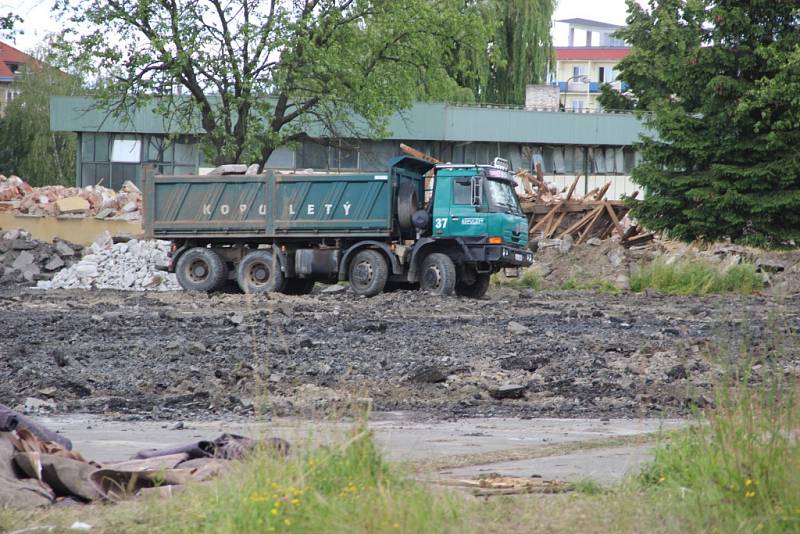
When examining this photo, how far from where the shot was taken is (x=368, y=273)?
79.3ft

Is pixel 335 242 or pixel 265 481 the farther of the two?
pixel 335 242

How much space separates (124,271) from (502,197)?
10784mm

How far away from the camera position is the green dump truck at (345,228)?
23.2 metres

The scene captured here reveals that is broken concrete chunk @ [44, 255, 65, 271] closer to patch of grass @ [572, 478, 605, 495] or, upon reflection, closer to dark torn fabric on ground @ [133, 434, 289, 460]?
dark torn fabric on ground @ [133, 434, 289, 460]

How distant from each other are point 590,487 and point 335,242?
62.8ft

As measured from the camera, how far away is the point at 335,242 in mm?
24797

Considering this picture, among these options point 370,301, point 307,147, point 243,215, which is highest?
point 307,147

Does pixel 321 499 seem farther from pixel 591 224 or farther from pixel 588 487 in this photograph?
pixel 591 224

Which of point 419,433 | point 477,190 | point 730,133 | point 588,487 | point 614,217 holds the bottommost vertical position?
point 419,433

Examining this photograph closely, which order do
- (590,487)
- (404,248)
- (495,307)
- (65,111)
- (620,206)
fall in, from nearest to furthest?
1. (590,487)
2. (495,307)
3. (404,248)
4. (620,206)
5. (65,111)

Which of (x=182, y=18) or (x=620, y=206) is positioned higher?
(x=182, y=18)

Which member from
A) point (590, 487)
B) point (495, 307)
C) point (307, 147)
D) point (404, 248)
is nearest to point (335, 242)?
point (404, 248)

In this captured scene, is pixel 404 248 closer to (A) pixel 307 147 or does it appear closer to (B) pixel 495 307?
(B) pixel 495 307

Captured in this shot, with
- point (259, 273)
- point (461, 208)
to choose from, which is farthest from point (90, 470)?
point (259, 273)
